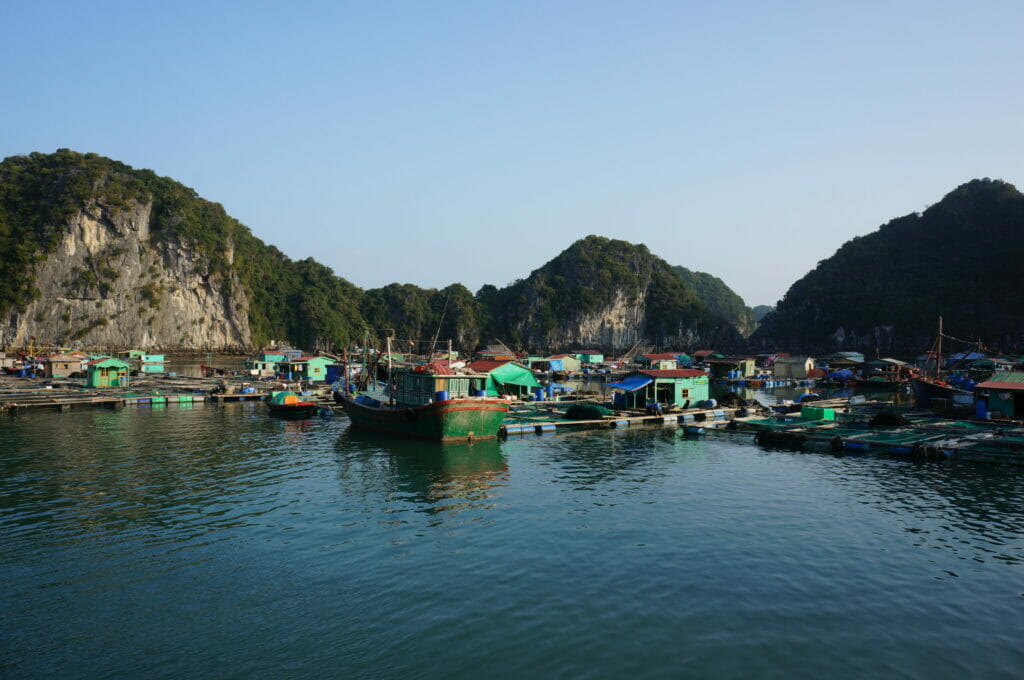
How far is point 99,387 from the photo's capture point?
7444 cm

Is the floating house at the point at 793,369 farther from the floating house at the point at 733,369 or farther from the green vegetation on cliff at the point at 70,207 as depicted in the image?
the green vegetation on cliff at the point at 70,207

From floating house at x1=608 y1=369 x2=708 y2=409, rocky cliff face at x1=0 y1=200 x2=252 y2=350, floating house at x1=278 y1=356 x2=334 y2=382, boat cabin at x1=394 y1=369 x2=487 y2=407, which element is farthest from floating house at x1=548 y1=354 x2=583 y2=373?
rocky cliff face at x1=0 y1=200 x2=252 y2=350

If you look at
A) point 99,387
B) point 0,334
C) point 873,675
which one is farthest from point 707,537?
point 0,334

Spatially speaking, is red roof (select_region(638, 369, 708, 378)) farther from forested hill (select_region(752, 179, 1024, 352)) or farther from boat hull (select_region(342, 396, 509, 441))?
forested hill (select_region(752, 179, 1024, 352))

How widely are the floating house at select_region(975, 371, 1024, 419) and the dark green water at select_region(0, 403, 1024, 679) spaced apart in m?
16.2

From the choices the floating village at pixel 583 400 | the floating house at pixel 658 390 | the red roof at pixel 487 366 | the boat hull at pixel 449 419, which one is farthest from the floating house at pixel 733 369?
the boat hull at pixel 449 419

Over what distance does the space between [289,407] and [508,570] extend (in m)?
42.1

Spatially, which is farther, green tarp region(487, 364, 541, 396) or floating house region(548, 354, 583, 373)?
floating house region(548, 354, 583, 373)

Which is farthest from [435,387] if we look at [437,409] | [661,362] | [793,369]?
[793,369]

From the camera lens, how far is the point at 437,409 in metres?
40.1

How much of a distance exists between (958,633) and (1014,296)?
174 m

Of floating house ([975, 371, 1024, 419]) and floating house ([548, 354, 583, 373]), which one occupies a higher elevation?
floating house ([548, 354, 583, 373])

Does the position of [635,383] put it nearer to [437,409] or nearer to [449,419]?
[449,419]

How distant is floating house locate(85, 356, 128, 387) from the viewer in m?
74.7
